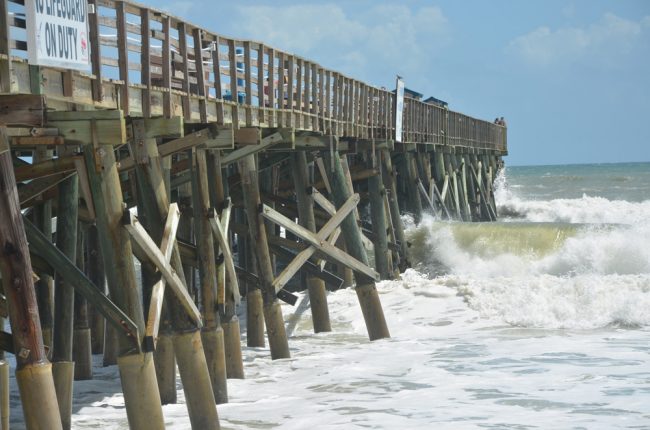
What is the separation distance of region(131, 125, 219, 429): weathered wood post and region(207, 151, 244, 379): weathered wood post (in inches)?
84.4

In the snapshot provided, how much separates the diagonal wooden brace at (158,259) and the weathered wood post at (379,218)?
971 cm

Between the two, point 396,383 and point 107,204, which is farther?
point 396,383

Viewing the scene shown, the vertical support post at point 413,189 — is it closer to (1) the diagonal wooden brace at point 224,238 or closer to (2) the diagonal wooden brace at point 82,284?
(1) the diagonal wooden brace at point 224,238

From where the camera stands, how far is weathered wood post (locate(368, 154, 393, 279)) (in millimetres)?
19750

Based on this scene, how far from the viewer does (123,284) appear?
891 cm

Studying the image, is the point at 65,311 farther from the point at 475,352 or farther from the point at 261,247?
the point at 475,352

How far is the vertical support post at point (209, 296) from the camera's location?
1155cm


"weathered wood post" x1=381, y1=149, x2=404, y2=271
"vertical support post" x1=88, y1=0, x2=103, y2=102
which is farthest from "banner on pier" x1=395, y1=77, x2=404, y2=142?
"vertical support post" x1=88, y1=0, x2=103, y2=102

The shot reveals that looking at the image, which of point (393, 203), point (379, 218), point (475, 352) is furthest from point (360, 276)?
point (393, 203)

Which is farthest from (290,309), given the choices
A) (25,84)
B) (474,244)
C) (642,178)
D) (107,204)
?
(642,178)

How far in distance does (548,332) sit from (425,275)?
6.90 metres

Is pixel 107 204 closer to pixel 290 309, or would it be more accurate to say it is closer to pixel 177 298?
pixel 177 298

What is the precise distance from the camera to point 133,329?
8.80 m

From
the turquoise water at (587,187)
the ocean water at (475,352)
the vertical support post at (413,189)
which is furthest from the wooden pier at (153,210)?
the turquoise water at (587,187)
